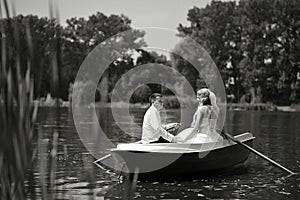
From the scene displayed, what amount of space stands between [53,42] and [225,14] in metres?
58.7

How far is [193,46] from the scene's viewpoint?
175ft

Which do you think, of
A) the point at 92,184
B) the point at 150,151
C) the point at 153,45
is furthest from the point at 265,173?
the point at 92,184

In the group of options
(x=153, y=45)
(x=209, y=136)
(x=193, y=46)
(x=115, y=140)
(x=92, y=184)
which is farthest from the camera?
(x=193, y=46)

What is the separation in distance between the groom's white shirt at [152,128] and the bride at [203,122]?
456mm

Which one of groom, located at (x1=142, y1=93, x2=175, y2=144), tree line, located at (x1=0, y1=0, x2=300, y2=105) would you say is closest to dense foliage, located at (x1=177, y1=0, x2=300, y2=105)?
tree line, located at (x1=0, y1=0, x2=300, y2=105)

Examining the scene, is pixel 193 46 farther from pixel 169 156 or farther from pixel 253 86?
pixel 169 156

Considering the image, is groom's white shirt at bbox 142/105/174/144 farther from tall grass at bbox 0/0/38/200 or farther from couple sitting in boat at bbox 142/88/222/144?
tall grass at bbox 0/0/38/200

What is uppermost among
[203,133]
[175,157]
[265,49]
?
[265,49]

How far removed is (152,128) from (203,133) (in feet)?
3.73

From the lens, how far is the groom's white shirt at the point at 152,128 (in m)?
10.5

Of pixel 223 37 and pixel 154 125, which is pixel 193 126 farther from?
pixel 223 37

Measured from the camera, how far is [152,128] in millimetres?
10531

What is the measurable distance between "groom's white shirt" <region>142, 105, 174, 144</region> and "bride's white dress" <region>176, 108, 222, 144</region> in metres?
0.49

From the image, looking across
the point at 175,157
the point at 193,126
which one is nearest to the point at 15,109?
the point at 175,157
